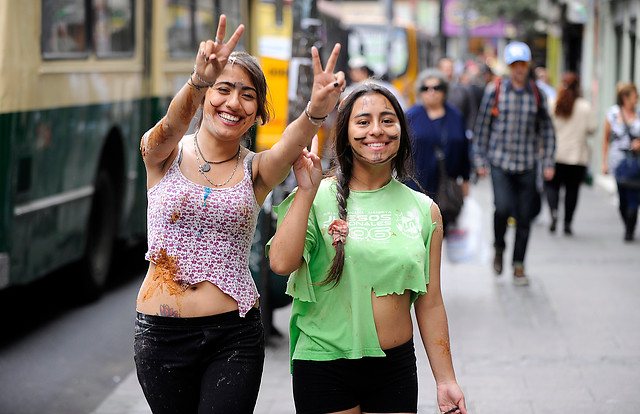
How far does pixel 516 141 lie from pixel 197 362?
239 inches

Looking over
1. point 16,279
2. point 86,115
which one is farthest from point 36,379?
point 86,115

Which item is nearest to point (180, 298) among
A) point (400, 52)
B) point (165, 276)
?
point (165, 276)

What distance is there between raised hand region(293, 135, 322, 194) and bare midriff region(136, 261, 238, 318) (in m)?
0.44

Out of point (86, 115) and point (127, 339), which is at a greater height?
point (86, 115)

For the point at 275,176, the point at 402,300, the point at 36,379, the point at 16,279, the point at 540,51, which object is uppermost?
the point at 540,51

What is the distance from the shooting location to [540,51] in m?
44.3

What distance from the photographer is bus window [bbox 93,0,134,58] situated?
8930 millimetres

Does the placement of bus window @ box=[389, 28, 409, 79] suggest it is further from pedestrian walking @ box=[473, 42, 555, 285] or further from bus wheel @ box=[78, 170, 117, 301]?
bus wheel @ box=[78, 170, 117, 301]

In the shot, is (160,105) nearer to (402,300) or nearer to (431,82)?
(431,82)

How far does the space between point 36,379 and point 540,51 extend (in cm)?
3995

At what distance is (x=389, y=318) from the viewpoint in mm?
3477

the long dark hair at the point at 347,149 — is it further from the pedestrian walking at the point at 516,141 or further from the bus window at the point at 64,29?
the pedestrian walking at the point at 516,141

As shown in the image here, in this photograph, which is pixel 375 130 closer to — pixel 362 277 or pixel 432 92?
pixel 362 277

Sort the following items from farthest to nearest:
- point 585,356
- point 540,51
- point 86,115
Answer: point 540,51, point 86,115, point 585,356
